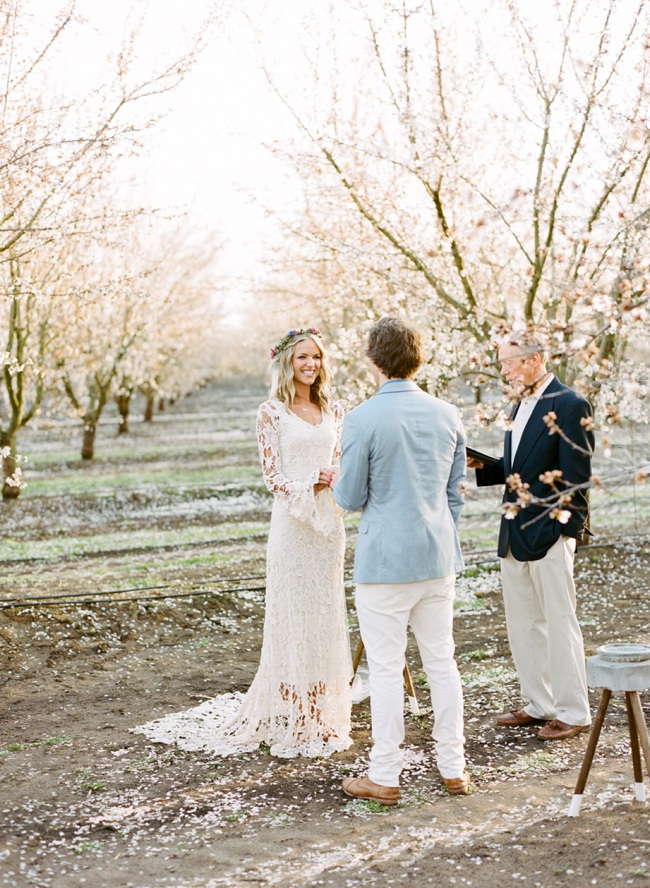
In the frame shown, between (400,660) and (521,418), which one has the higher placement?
(521,418)

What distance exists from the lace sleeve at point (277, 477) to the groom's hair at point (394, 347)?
0.98 meters

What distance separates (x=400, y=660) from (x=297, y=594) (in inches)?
42.3

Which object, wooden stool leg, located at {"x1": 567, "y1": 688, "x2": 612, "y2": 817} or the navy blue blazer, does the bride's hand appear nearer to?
the navy blue blazer

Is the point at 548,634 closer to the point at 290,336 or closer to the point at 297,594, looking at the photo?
the point at 297,594

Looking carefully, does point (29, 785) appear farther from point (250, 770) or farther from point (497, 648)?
point (497, 648)

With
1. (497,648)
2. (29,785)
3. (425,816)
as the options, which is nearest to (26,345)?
(497,648)

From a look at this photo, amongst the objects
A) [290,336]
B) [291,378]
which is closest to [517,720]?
[291,378]

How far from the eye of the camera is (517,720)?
215 inches

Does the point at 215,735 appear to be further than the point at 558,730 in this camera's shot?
Yes

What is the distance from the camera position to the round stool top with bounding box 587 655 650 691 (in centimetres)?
387

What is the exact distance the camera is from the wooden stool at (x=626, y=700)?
3.88 m

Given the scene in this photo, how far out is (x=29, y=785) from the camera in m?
4.85

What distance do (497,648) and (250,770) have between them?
297cm

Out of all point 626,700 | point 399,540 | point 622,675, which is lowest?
point 626,700
